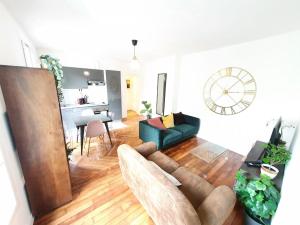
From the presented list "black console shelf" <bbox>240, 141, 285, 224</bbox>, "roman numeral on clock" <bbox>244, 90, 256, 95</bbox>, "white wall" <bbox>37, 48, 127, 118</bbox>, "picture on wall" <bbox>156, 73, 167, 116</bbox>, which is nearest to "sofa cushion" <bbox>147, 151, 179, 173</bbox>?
"black console shelf" <bbox>240, 141, 285, 224</bbox>

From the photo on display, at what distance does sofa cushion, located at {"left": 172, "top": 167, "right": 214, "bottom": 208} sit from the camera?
1.37 metres

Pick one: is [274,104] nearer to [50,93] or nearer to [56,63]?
[50,93]

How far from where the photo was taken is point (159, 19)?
1.87m

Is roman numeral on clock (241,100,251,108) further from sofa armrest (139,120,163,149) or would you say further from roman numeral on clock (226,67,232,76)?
sofa armrest (139,120,163,149)

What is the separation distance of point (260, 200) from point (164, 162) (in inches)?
43.9

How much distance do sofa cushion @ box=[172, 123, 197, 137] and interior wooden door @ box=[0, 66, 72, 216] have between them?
8.58 ft

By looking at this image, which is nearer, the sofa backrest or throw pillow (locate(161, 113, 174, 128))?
the sofa backrest

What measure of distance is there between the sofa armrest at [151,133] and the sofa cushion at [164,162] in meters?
0.70

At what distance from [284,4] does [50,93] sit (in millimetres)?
2865

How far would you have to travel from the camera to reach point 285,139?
2.38 m

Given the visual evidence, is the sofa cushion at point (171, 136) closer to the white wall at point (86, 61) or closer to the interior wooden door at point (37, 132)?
the interior wooden door at point (37, 132)

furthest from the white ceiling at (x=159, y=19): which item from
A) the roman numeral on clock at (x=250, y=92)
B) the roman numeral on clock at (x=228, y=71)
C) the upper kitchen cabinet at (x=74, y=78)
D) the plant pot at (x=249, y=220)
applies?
the plant pot at (x=249, y=220)

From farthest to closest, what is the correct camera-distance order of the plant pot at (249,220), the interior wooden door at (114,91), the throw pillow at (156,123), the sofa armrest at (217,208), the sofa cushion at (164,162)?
the interior wooden door at (114,91)
the throw pillow at (156,123)
the sofa cushion at (164,162)
the plant pot at (249,220)
the sofa armrest at (217,208)

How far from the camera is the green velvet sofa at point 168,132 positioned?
283 centimetres
